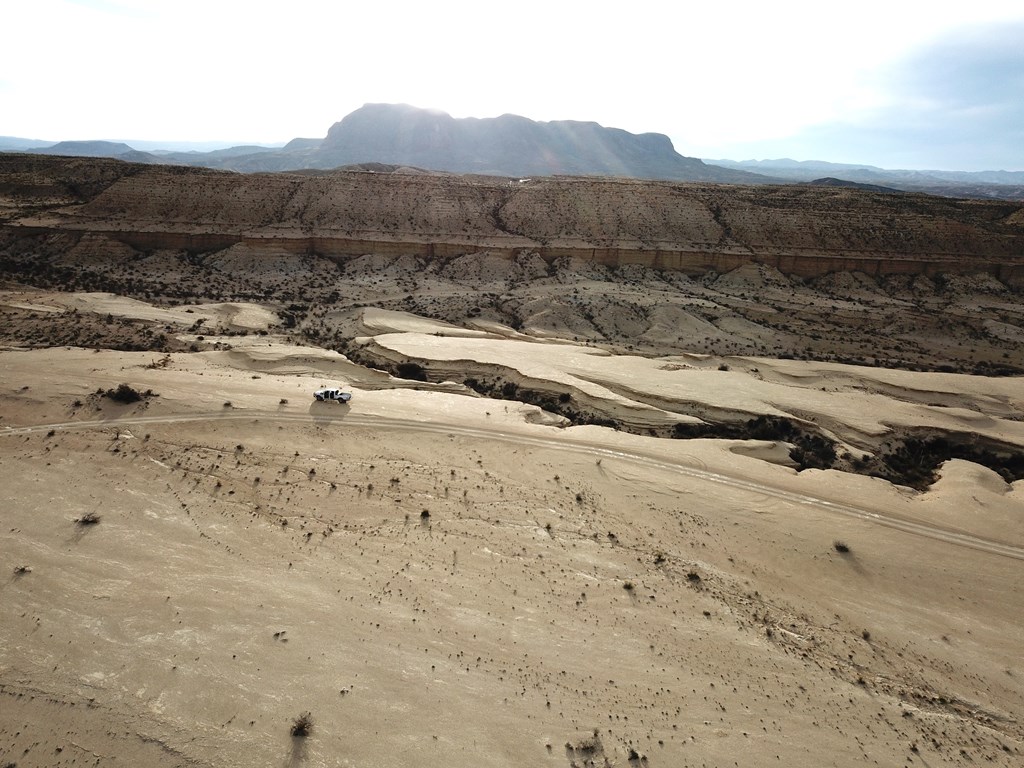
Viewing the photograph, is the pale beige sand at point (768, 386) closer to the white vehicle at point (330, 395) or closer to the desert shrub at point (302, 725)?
Result: the white vehicle at point (330, 395)

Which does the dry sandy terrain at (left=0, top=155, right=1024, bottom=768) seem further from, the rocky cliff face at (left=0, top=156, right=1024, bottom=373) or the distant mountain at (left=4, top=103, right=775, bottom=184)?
the distant mountain at (left=4, top=103, right=775, bottom=184)

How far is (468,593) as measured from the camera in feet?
42.9

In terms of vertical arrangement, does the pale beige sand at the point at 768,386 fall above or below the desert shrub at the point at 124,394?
below

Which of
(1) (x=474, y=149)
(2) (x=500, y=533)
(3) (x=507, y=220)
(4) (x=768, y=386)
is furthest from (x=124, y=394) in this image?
(1) (x=474, y=149)

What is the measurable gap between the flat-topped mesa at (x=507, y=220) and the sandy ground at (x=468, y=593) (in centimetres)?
2777

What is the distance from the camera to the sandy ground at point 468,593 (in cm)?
1002

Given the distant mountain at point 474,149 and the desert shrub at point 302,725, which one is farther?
the distant mountain at point 474,149

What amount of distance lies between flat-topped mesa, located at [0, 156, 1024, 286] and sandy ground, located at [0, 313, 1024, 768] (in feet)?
91.1

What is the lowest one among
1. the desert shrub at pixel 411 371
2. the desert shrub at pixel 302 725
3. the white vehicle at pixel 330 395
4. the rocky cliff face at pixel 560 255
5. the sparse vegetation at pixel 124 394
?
the desert shrub at pixel 302 725

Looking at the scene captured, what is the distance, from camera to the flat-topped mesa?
45.7 metres

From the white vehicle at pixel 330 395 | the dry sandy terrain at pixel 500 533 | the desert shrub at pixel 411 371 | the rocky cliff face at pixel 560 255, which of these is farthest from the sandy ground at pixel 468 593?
the rocky cliff face at pixel 560 255

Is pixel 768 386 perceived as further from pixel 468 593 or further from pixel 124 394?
pixel 124 394

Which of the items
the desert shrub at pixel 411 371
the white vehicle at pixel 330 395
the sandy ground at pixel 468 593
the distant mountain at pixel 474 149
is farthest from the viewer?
the distant mountain at pixel 474 149

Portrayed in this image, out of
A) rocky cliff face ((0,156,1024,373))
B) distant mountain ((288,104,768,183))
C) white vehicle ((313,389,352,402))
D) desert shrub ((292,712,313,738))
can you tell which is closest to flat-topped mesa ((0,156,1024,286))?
rocky cliff face ((0,156,1024,373))
